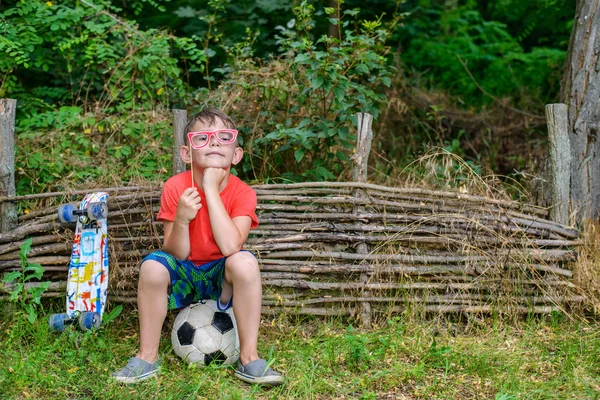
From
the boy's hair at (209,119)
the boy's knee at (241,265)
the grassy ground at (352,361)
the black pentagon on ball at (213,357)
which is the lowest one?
the grassy ground at (352,361)

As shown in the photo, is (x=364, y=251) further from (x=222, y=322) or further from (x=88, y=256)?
(x=88, y=256)

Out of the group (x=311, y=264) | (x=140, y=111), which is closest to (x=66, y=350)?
(x=311, y=264)

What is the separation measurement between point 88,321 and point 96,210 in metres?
0.65

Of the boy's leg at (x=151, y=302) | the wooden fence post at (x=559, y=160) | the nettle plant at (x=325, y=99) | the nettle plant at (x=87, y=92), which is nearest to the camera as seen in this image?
the boy's leg at (x=151, y=302)

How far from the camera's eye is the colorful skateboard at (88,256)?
3.80 m

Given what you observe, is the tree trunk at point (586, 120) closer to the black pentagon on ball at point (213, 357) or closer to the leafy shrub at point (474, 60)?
the leafy shrub at point (474, 60)

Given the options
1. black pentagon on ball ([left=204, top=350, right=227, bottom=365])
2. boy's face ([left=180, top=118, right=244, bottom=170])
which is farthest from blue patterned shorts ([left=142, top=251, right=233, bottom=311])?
boy's face ([left=180, top=118, right=244, bottom=170])

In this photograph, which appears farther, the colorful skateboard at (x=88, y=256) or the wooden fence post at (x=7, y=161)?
the wooden fence post at (x=7, y=161)

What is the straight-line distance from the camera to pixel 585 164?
175 inches

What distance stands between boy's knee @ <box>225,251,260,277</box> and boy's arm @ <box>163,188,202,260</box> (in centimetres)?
24

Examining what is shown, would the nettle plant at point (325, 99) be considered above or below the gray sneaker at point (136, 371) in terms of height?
above

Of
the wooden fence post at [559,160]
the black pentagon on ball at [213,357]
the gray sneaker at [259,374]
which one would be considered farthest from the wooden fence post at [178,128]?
the wooden fence post at [559,160]

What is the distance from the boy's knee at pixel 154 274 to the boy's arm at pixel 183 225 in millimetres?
110

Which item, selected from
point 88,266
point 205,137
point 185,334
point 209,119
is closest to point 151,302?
point 185,334
